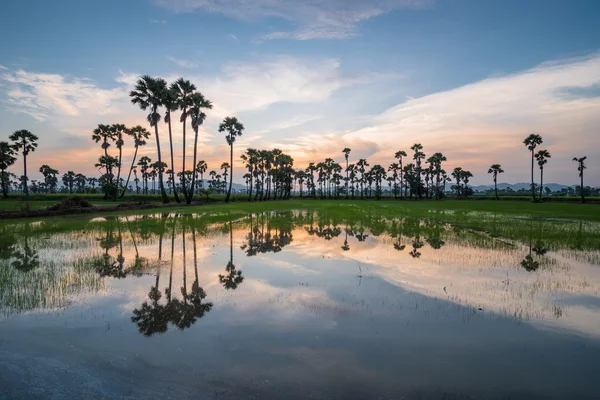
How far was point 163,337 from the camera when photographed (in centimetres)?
716

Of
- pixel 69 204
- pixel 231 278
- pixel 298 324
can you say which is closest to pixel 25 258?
pixel 231 278

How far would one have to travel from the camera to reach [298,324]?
311 inches

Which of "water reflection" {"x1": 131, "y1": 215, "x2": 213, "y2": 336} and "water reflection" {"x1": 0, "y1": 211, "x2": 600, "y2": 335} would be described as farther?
"water reflection" {"x1": 0, "y1": 211, "x2": 600, "y2": 335}

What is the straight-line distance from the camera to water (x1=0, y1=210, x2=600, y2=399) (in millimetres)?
5453

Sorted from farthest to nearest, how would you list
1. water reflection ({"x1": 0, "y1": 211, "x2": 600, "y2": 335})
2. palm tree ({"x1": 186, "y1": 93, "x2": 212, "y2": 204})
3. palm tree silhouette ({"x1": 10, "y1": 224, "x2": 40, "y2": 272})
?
palm tree ({"x1": 186, "y1": 93, "x2": 212, "y2": 204})
palm tree silhouette ({"x1": 10, "y1": 224, "x2": 40, "y2": 272})
water reflection ({"x1": 0, "y1": 211, "x2": 600, "y2": 335})

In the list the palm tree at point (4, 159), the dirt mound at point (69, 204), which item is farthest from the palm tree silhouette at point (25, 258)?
the palm tree at point (4, 159)

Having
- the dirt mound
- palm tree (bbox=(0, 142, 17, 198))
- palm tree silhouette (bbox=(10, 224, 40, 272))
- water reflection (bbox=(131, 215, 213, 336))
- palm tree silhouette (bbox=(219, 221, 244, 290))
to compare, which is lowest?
palm tree silhouette (bbox=(219, 221, 244, 290))

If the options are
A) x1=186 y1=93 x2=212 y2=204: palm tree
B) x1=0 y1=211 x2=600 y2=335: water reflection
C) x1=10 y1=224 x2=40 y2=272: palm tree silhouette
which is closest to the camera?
x1=0 y1=211 x2=600 y2=335: water reflection

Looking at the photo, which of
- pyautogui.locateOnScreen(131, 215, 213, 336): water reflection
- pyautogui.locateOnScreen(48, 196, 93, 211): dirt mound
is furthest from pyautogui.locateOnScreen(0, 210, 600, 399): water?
pyautogui.locateOnScreen(48, 196, 93, 211): dirt mound

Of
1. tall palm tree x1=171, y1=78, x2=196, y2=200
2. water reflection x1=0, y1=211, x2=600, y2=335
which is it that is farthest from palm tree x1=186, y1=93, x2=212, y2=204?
water reflection x1=0, y1=211, x2=600, y2=335

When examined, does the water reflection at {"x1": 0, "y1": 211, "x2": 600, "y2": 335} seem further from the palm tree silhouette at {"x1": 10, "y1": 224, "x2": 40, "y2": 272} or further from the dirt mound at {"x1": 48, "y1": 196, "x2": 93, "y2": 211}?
the dirt mound at {"x1": 48, "y1": 196, "x2": 93, "y2": 211}

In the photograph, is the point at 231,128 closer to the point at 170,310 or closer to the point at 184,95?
the point at 184,95

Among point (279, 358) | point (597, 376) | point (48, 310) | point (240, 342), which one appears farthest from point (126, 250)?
point (597, 376)

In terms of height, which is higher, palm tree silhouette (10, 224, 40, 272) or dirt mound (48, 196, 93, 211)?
dirt mound (48, 196, 93, 211)
